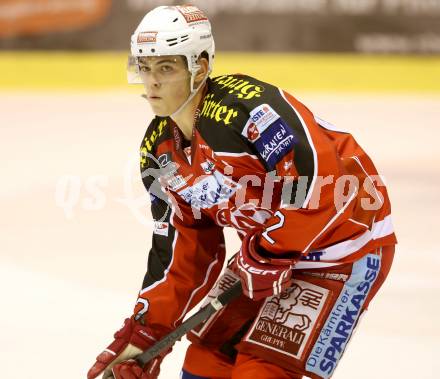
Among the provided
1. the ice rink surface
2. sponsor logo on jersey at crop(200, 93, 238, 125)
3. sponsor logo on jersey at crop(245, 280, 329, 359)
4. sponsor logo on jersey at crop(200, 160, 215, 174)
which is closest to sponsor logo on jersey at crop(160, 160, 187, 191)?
sponsor logo on jersey at crop(200, 160, 215, 174)

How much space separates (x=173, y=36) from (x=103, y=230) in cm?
301

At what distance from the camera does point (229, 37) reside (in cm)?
1116

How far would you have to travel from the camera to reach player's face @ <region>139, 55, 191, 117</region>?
3.17 meters

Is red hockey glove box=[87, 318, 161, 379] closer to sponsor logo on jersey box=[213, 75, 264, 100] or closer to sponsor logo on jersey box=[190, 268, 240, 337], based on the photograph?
sponsor logo on jersey box=[190, 268, 240, 337]

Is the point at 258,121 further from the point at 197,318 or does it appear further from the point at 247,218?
the point at 197,318

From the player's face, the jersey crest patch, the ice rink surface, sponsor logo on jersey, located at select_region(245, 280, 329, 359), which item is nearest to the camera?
the jersey crest patch

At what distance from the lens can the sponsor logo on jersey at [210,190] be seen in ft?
10.4

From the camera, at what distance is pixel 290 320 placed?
10.2 ft

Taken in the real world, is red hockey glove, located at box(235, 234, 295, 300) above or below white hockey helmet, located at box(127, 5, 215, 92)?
below

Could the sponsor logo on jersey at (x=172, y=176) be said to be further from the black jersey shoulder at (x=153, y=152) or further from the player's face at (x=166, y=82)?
the player's face at (x=166, y=82)

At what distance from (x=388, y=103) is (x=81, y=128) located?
3265mm

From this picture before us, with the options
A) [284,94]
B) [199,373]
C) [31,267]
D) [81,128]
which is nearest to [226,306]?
[199,373]

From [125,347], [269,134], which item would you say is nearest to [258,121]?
[269,134]

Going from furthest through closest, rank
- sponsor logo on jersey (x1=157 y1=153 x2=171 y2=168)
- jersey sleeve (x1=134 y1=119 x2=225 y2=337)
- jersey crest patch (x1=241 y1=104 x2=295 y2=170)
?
jersey sleeve (x1=134 y1=119 x2=225 y2=337) → sponsor logo on jersey (x1=157 y1=153 x2=171 y2=168) → jersey crest patch (x1=241 y1=104 x2=295 y2=170)
